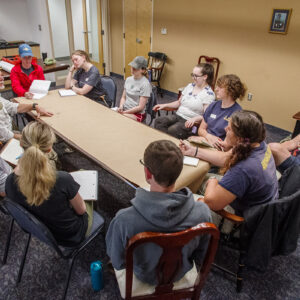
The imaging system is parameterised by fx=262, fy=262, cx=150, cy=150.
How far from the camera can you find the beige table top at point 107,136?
5.68 ft

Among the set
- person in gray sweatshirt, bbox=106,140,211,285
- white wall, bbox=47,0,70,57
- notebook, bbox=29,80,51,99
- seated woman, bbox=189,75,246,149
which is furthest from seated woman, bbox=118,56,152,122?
white wall, bbox=47,0,70,57

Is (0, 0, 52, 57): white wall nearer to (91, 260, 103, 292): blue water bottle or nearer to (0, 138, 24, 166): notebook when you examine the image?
(0, 138, 24, 166): notebook

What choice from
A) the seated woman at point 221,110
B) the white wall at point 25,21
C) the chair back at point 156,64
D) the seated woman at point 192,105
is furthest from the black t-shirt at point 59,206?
the white wall at point 25,21

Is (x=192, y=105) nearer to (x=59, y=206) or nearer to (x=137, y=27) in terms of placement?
(x=59, y=206)

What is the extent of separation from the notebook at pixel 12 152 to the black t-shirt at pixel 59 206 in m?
0.70

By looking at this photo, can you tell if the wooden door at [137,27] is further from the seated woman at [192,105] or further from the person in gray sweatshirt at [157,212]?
the person in gray sweatshirt at [157,212]

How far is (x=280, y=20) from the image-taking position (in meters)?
3.64

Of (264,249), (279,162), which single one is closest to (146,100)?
(279,162)

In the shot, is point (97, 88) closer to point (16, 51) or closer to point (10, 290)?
point (10, 290)

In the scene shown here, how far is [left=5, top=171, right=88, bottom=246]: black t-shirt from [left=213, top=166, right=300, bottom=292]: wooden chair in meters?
0.85

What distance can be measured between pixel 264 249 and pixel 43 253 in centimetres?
155

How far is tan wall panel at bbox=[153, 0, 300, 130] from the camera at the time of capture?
12.3 feet

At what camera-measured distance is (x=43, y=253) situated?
1.98m

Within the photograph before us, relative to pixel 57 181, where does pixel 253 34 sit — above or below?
above
